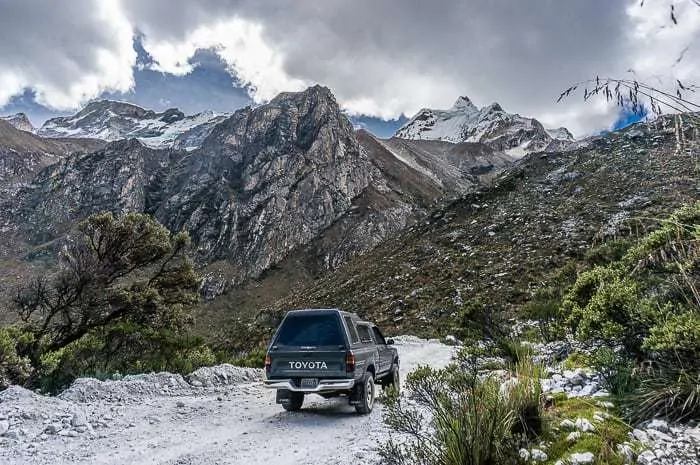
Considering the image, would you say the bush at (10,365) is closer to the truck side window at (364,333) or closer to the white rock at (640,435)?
the truck side window at (364,333)

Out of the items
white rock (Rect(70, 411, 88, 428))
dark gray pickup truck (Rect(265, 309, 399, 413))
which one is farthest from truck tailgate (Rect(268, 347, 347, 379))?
white rock (Rect(70, 411, 88, 428))

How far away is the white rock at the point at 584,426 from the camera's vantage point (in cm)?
447

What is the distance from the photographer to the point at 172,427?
7996 millimetres

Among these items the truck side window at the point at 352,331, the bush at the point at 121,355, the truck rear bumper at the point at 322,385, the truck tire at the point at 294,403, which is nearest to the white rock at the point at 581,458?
the truck rear bumper at the point at 322,385

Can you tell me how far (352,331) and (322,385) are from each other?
4.45 ft

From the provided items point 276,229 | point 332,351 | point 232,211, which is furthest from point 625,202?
point 232,211

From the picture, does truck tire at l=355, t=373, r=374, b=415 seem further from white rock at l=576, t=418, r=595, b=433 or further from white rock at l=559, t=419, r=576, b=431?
white rock at l=576, t=418, r=595, b=433

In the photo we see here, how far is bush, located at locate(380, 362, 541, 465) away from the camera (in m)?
3.76

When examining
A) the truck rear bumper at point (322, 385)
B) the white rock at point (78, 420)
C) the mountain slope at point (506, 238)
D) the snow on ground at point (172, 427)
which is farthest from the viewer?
the mountain slope at point (506, 238)

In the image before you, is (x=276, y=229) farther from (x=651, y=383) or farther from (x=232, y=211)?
(x=651, y=383)

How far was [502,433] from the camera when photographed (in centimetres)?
397

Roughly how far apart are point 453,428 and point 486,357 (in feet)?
28.5

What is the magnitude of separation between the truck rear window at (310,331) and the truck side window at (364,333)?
3.22ft

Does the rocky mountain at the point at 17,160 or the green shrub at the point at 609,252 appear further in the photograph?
the rocky mountain at the point at 17,160
